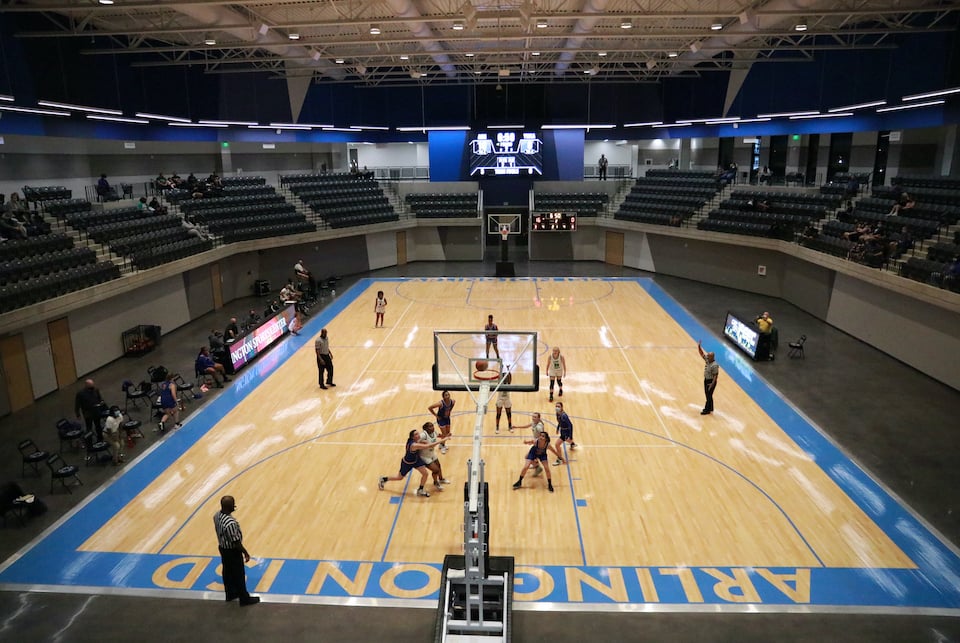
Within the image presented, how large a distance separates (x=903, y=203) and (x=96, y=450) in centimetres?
2400

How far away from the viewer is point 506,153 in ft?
121

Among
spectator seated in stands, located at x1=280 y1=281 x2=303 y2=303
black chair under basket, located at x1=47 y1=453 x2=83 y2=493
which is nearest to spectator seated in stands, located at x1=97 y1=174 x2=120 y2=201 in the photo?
spectator seated in stands, located at x1=280 y1=281 x2=303 y2=303

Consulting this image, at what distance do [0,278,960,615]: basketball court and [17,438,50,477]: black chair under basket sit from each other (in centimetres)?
136

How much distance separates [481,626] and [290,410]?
354 inches

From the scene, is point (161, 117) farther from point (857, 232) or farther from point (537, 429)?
point (857, 232)

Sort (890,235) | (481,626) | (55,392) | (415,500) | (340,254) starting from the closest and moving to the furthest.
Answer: (481,626)
(415,500)
(55,392)
(890,235)
(340,254)

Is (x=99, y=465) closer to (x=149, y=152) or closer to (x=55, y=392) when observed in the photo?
(x=55, y=392)

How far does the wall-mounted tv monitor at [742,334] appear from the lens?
18.7m

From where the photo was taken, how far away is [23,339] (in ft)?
51.0

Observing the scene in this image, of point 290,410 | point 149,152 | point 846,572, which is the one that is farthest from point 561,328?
point 149,152

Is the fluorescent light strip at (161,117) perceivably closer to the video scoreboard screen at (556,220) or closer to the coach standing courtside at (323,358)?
the coach standing courtside at (323,358)

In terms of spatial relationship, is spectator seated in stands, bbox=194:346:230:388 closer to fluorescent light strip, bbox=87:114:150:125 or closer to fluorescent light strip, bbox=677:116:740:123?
fluorescent light strip, bbox=87:114:150:125

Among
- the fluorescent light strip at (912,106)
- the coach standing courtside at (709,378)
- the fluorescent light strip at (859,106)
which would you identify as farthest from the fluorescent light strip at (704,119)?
the coach standing courtside at (709,378)

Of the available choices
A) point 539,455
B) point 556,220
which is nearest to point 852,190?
point 556,220
